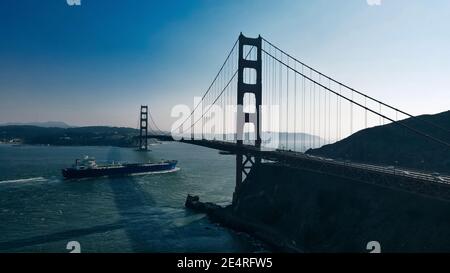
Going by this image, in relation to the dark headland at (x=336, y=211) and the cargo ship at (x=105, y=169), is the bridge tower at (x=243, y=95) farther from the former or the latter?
the cargo ship at (x=105, y=169)

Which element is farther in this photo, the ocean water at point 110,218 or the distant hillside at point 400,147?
the distant hillside at point 400,147

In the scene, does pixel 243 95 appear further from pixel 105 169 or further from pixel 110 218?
pixel 105 169

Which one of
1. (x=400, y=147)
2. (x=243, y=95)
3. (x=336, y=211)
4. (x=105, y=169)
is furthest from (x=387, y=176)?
(x=105, y=169)

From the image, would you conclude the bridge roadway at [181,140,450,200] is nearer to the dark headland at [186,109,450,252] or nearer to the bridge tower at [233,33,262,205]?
the dark headland at [186,109,450,252]

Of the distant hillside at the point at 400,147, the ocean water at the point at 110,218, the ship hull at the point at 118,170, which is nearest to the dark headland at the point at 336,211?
the distant hillside at the point at 400,147

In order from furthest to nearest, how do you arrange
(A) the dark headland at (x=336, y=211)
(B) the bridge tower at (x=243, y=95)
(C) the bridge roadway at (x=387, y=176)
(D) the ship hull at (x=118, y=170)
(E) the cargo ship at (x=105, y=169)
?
(E) the cargo ship at (x=105, y=169)
(D) the ship hull at (x=118, y=170)
(B) the bridge tower at (x=243, y=95)
(A) the dark headland at (x=336, y=211)
(C) the bridge roadway at (x=387, y=176)

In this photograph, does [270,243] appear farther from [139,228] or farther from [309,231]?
[139,228]

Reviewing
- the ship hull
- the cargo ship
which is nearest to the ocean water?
the ship hull
